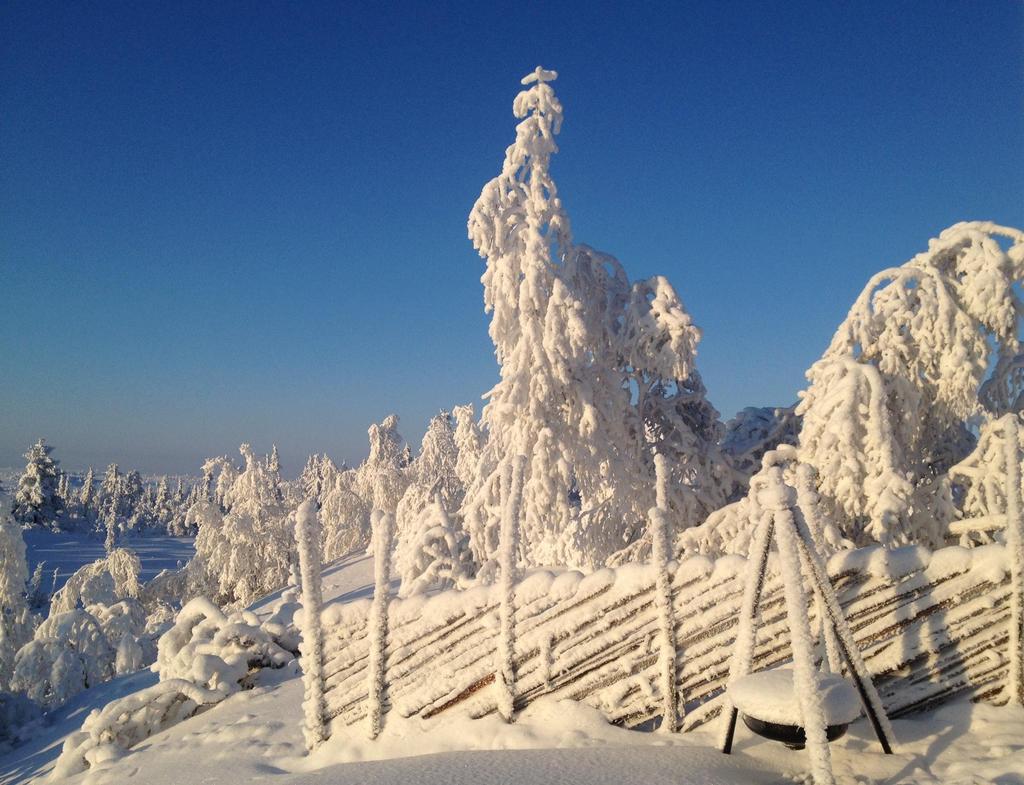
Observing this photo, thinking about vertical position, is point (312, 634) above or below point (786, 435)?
below

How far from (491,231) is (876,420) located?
21.2 feet

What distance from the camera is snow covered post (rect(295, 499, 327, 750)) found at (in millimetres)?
4719

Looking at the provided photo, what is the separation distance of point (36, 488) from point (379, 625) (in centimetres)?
7237

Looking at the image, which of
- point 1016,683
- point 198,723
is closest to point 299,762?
point 198,723

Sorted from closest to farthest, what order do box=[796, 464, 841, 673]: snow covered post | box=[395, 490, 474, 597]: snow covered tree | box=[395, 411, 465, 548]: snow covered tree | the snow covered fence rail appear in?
box=[796, 464, 841, 673]: snow covered post → the snow covered fence rail → box=[395, 490, 474, 597]: snow covered tree → box=[395, 411, 465, 548]: snow covered tree

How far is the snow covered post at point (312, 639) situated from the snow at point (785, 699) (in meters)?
3.23

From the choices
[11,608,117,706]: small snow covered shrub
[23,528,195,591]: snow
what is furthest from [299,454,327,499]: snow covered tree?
[11,608,117,706]: small snow covered shrub

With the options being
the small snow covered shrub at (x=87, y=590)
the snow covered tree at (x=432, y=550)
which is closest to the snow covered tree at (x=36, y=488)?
the small snow covered shrub at (x=87, y=590)

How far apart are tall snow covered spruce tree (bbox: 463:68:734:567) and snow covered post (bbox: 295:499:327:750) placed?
508cm

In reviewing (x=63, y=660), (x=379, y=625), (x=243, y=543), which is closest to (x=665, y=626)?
(x=379, y=625)

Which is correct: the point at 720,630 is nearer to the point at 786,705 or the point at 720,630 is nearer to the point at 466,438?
the point at 786,705

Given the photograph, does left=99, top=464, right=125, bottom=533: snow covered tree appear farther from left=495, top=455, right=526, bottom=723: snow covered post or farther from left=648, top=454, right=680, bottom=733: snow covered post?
left=648, top=454, right=680, bottom=733: snow covered post

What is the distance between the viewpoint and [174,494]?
109312 millimetres

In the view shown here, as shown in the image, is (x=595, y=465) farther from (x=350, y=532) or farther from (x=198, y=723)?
(x=350, y=532)
